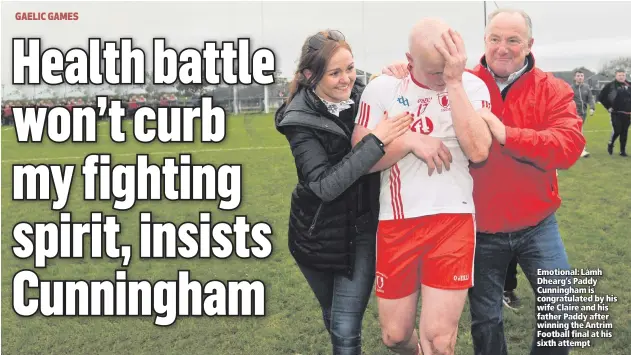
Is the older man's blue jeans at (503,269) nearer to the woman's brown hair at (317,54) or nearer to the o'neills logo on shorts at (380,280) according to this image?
the o'neills logo on shorts at (380,280)

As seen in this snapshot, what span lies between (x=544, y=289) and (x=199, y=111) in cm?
521

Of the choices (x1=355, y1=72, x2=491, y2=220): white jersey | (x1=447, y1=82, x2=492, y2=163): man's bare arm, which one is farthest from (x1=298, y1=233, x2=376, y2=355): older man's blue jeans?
(x1=447, y1=82, x2=492, y2=163): man's bare arm

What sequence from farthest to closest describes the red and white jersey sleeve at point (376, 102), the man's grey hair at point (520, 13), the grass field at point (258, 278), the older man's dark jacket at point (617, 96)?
the older man's dark jacket at point (617, 96) < the grass field at point (258, 278) < the man's grey hair at point (520, 13) < the red and white jersey sleeve at point (376, 102)

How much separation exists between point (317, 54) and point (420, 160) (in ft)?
2.39

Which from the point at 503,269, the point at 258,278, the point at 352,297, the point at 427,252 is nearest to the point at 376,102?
the point at 427,252

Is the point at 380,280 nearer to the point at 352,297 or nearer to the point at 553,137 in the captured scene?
the point at 352,297

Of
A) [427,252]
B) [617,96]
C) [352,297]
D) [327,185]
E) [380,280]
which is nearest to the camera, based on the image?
[327,185]

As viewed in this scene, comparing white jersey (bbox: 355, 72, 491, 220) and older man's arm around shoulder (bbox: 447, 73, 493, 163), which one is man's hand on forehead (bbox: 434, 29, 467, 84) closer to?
older man's arm around shoulder (bbox: 447, 73, 493, 163)

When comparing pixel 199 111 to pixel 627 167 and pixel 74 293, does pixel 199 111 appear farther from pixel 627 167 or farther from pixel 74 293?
pixel 627 167

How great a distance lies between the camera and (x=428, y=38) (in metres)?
2.65

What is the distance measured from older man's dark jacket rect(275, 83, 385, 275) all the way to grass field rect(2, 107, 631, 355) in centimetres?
186

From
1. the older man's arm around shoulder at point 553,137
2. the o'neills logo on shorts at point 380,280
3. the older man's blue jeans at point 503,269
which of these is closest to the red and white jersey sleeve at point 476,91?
the older man's arm around shoulder at point 553,137

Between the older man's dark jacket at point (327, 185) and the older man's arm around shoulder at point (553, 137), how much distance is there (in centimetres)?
68

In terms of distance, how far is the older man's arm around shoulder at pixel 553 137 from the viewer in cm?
289
